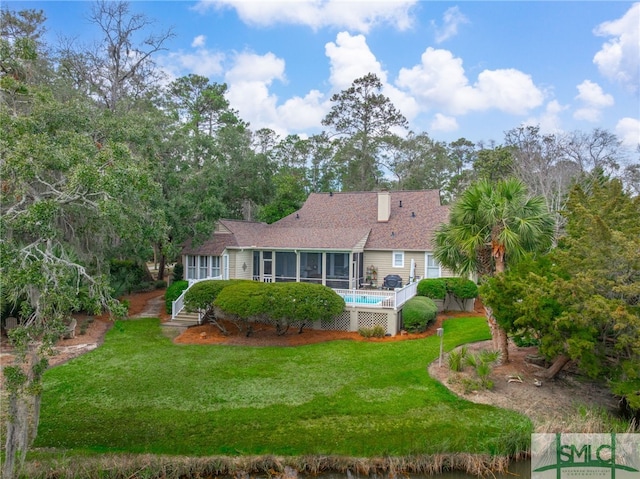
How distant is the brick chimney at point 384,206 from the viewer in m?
24.2

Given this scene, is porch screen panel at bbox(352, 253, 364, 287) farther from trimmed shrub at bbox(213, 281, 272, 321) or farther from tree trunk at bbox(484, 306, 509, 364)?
tree trunk at bbox(484, 306, 509, 364)

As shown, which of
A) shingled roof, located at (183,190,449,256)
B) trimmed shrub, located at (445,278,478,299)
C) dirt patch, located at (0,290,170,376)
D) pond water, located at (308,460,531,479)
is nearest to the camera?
pond water, located at (308,460,531,479)

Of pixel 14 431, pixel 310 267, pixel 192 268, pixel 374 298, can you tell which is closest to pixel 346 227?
pixel 310 267

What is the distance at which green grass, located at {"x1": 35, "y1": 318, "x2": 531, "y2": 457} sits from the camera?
8375mm

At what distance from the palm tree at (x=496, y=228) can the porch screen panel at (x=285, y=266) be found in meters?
11.1

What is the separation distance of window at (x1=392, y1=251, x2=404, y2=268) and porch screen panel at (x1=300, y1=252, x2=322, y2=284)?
3973 mm


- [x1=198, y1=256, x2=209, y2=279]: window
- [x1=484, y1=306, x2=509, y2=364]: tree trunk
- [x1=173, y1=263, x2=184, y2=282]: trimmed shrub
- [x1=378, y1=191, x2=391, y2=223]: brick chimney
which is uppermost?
[x1=378, y1=191, x2=391, y2=223]: brick chimney

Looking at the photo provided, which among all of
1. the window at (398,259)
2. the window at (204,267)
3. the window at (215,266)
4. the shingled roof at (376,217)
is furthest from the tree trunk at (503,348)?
the window at (204,267)

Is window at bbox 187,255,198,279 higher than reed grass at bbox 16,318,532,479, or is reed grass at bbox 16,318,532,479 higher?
window at bbox 187,255,198,279

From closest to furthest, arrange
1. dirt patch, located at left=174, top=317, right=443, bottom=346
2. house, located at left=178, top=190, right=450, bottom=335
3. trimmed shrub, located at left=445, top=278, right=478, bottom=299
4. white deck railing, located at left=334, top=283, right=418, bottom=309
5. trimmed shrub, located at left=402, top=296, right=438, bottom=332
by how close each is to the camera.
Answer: dirt patch, located at left=174, top=317, right=443, bottom=346
trimmed shrub, located at left=402, top=296, right=438, bottom=332
white deck railing, located at left=334, top=283, right=418, bottom=309
trimmed shrub, located at left=445, top=278, right=478, bottom=299
house, located at left=178, top=190, right=450, bottom=335

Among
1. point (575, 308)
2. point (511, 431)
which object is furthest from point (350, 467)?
point (575, 308)

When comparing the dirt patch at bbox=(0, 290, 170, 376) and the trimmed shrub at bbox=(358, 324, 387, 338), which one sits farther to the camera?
the trimmed shrub at bbox=(358, 324, 387, 338)

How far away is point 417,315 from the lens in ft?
53.9

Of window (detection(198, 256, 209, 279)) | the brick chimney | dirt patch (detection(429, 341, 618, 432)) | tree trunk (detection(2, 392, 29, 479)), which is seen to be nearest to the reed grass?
dirt patch (detection(429, 341, 618, 432))
